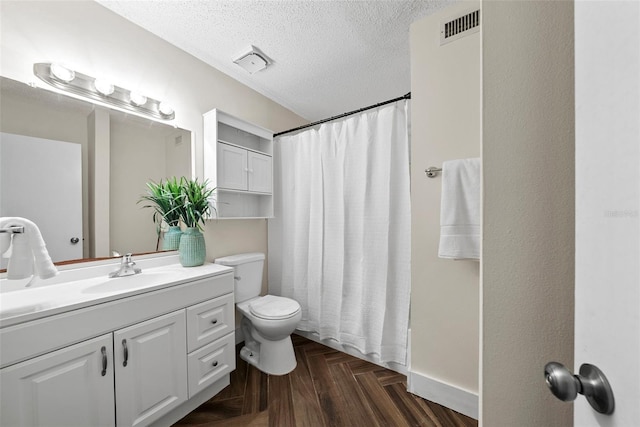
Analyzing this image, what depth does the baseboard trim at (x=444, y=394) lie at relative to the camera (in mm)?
1337

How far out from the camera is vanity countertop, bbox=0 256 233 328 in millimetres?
918

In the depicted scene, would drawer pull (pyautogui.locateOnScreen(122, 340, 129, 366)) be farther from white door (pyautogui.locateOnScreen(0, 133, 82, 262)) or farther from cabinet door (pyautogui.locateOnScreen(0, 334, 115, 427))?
white door (pyautogui.locateOnScreen(0, 133, 82, 262))

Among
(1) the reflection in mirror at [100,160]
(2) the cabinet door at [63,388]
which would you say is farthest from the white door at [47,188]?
(2) the cabinet door at [63,388]

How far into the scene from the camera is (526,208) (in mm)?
481

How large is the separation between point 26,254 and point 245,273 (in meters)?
1.21

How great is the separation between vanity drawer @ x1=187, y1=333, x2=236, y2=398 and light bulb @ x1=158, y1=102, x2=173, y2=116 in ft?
5.29

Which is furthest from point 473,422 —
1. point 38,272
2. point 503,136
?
point 38,272

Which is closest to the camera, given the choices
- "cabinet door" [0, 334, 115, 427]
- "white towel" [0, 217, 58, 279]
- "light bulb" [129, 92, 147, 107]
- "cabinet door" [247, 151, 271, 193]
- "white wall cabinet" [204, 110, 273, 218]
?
"cabinet door" [0, 334, 115, 427]

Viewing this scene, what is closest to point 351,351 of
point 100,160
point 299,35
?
point 100,160

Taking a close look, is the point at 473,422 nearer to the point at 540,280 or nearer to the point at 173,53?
the point at 540,280

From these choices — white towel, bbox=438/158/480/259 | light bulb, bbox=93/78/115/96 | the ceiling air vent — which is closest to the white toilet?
white towel, bbox=438/158/480/259
